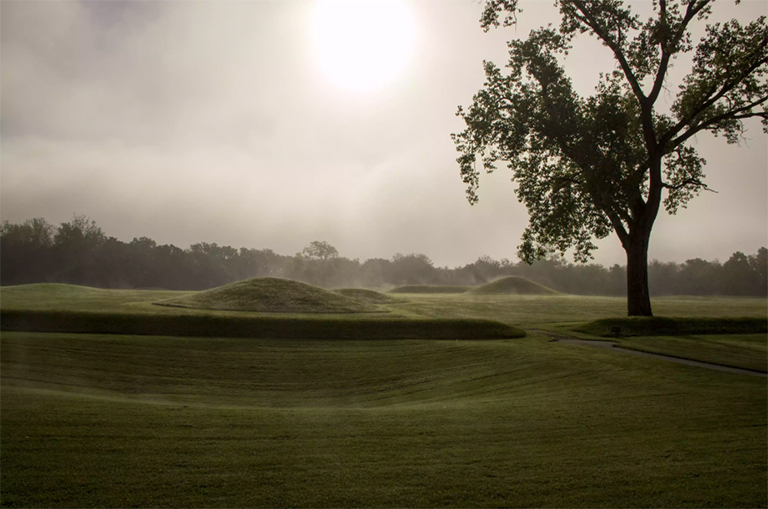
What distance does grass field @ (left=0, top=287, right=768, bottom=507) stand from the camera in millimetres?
4980

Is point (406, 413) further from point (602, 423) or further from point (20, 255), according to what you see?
point (20, 255)

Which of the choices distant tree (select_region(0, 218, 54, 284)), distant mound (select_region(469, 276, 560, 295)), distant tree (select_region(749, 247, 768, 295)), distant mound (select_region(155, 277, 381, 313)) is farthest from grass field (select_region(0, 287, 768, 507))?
distant tree (select_region(749, 247, 768, 295))

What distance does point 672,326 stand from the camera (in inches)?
805

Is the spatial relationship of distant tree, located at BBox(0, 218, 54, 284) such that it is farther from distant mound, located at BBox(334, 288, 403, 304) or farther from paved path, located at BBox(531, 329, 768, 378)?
paved path, located at BBox(531, 329, 768, 378)

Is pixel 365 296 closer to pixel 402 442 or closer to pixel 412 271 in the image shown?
pixel 402 442

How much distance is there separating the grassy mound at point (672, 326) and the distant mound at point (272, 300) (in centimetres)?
1109

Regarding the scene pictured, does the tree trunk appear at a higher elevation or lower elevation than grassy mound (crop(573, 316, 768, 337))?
higher

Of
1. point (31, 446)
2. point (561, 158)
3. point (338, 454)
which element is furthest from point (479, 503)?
point (561, 158)

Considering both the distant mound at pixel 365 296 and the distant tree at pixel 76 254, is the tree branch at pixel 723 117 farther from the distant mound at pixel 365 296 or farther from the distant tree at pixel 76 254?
the distant tree at pixel 76 254

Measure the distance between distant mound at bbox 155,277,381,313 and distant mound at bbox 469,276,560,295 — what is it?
3914 cm

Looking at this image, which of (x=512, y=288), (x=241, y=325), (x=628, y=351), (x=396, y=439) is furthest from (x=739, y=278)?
(x=396, y=439)

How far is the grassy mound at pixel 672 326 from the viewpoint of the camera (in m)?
19.9

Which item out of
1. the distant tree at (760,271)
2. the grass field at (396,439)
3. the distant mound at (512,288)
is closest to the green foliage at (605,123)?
the grass field at (396,439)

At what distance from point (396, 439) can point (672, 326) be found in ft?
60.2
